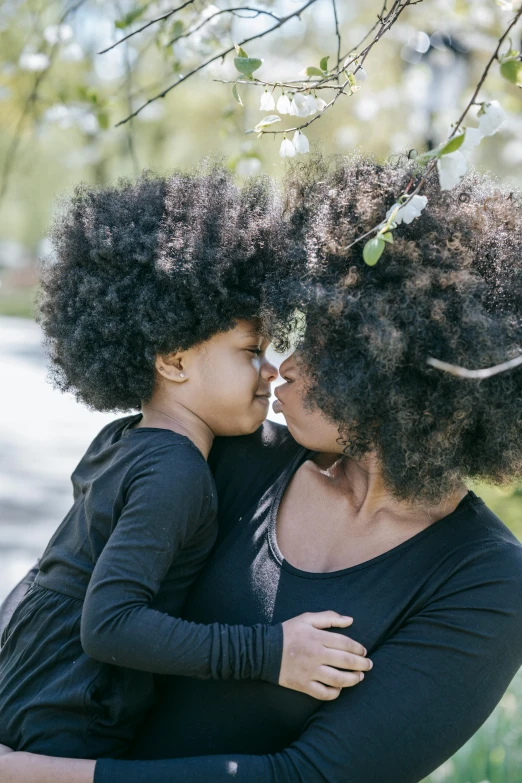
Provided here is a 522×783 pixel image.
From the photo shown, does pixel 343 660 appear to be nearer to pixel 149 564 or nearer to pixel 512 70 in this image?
pixel 149 564

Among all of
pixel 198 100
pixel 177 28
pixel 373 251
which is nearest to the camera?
pixel 373 251

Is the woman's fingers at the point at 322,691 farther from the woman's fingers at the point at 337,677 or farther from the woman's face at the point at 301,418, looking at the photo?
the woman's face at the point at 301,418

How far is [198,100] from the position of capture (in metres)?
15.0

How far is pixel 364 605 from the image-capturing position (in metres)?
1.75

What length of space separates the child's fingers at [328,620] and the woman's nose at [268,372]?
1.88 feet

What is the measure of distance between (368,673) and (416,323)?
637mm

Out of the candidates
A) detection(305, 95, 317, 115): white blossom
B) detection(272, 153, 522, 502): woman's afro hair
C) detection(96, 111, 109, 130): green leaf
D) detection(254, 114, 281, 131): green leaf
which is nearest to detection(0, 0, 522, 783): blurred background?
detection(96, 111, 109, 130): green leaf

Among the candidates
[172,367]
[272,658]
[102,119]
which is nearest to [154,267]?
[172,367]

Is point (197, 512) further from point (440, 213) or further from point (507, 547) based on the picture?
point (440, 213)

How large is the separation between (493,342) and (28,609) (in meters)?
1.15

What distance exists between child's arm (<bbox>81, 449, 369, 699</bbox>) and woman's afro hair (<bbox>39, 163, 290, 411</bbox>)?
1.18 ft

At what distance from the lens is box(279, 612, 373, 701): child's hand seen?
1630 millimetres

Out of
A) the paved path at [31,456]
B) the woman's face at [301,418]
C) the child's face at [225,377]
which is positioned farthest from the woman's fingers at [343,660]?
the paved path at [31,456]

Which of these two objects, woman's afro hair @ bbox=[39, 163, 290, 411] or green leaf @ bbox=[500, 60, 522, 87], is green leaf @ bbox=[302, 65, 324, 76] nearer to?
woman's afro hair @ bbox=[39, 163, 290, 411]
